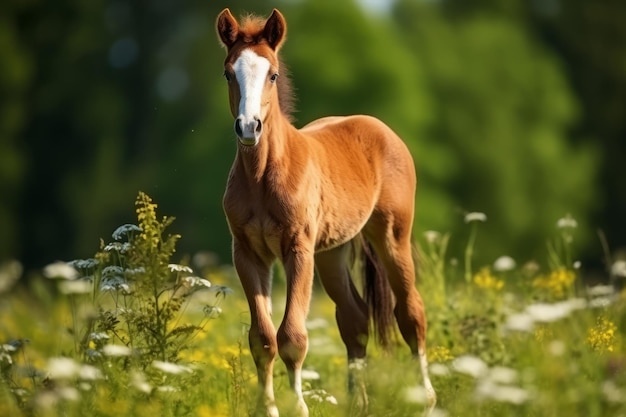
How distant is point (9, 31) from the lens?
120 feet

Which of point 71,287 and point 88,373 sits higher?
point 71,287

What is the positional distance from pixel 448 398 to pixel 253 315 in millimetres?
1284

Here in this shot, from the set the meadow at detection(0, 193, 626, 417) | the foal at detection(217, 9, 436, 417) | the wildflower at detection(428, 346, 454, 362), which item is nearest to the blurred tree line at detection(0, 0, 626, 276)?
the meadow at detection(0, 193, 626, 417)

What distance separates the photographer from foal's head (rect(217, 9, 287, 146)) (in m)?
6.98

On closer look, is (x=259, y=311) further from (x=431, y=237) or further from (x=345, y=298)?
(x=431, y=237)

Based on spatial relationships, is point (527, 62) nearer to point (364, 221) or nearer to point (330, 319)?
point (330, 319)

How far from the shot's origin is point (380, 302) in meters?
9.21

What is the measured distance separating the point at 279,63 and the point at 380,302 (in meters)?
2.15

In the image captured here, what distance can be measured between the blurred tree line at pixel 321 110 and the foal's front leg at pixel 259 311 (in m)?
24.5

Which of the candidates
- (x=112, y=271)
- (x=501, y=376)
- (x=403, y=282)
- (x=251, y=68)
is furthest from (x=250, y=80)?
(x=403, y=282)

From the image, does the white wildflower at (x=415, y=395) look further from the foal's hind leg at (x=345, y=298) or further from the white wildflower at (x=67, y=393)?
the foal's hind leg at (x=345, y=298)

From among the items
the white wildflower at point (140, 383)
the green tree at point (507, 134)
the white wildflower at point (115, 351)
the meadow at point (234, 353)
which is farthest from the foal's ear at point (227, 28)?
the green tree at point (507, 134)

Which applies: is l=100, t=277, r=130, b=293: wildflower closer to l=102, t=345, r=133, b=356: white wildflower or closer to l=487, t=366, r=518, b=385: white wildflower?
l=102, t=345, r=133, b=356: white wildflower

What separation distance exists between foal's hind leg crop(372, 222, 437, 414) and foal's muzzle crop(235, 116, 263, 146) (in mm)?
2215
